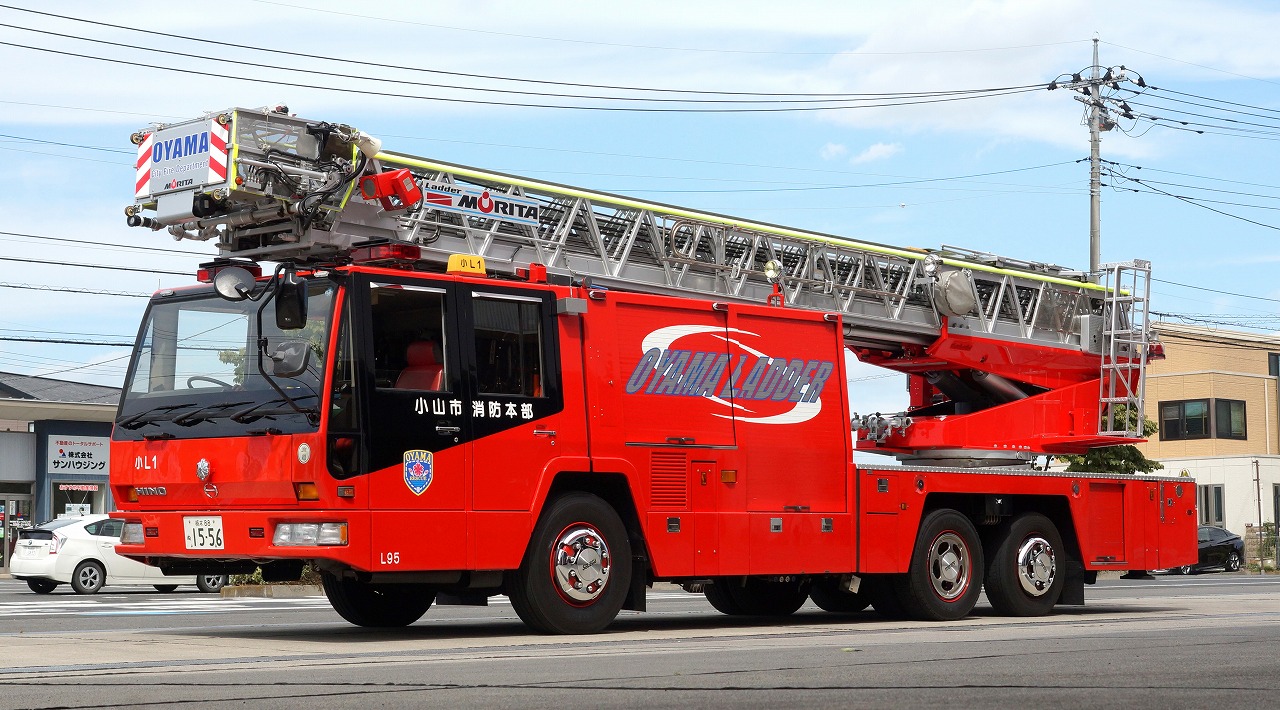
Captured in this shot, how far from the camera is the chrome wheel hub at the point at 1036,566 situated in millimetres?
15930

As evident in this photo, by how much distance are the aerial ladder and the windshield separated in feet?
1.99

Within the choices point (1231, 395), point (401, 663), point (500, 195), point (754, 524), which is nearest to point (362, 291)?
point (500, 195)

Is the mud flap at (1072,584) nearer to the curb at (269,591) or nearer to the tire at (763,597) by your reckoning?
the tire at (763,597)

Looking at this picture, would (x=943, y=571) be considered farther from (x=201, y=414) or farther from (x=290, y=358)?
(x=201, y=414)

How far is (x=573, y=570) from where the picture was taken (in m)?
12.4

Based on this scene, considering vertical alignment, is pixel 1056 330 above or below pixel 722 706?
above

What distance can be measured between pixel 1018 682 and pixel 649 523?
504cm

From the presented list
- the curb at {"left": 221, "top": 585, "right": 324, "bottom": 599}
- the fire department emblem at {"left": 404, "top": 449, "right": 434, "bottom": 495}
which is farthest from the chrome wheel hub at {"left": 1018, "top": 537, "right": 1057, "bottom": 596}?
the curb at {"left": 221, "top": 585, "right": 324, "bottom": 599}

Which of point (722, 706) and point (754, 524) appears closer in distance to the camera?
point (722, 706)

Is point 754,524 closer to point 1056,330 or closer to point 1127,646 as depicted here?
point 1127,646

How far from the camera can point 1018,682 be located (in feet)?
27.0

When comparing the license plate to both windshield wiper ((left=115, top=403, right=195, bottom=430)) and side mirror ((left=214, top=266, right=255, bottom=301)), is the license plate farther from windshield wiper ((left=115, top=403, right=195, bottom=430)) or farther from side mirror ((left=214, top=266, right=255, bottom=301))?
side mirror ((left=214, top=266, right=255, bottom=301))

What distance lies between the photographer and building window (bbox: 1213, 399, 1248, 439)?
5397 cm

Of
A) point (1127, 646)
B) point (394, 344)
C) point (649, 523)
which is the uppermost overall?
point (394, 344)
